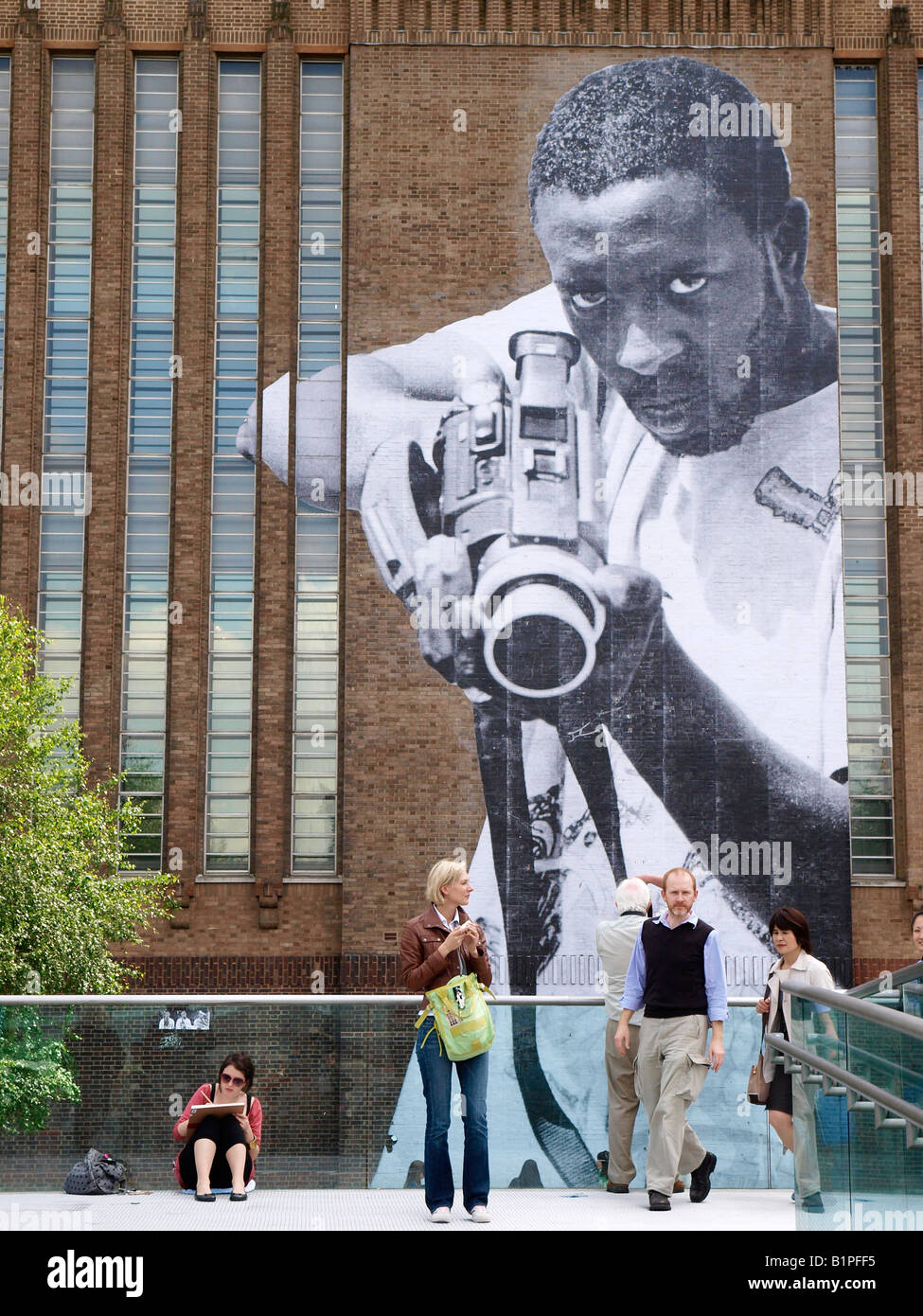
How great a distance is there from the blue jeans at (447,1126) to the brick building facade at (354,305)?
51.7ft

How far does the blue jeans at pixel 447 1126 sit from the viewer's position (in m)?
8.62

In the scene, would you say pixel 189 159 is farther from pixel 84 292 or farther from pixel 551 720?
pixel 551 720

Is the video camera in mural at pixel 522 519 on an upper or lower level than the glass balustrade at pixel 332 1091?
upper

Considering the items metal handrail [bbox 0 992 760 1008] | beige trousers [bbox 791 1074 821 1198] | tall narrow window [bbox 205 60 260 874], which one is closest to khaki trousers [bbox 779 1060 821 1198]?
beige trousers [bbox 791 1074 821 1198]

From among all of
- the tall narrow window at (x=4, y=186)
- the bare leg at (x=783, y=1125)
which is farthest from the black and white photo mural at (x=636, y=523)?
the bare leg at (x=783, y=1125)

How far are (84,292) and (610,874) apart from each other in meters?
12.8

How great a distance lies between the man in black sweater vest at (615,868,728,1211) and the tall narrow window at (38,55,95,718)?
1760 cm

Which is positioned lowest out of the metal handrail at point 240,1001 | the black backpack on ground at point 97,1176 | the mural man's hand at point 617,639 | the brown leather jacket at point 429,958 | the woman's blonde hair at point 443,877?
the black backpack on ground at point 97,1176

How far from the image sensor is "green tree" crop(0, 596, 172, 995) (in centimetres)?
2083

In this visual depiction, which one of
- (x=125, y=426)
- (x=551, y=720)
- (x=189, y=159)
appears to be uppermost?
(x=189, y=159)

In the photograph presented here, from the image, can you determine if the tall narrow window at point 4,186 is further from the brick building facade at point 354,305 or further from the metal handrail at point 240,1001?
the metal handrail at point 240,1001

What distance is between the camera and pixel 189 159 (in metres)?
26.6

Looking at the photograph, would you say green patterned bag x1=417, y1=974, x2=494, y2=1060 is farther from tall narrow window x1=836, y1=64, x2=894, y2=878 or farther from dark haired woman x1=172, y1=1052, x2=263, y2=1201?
tall narrow window x1=836, y1=64, x2=894, y2=878
